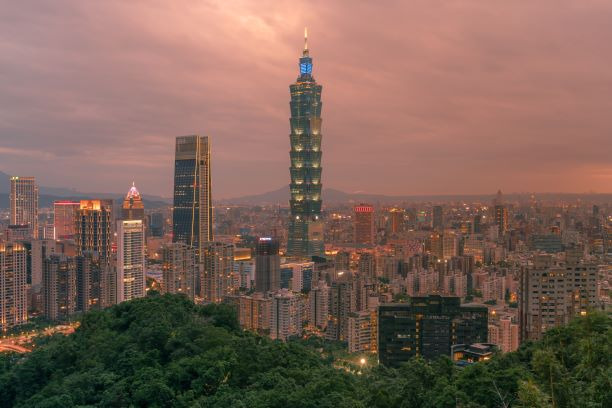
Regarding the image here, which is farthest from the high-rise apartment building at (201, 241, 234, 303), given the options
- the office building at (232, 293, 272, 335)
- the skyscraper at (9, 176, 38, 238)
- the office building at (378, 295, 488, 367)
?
the skyscraper at (9, 176, 38, 238)

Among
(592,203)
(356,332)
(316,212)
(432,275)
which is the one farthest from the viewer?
(316,212)

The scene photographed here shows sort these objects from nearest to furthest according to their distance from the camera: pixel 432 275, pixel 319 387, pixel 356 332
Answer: pixel 319 387
pixel 356 332
pixel 432 275

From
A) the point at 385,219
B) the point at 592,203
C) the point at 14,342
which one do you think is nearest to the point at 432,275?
the point at 592,203

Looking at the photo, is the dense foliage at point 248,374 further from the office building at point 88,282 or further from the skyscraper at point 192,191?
the skyscraper at point 192,191

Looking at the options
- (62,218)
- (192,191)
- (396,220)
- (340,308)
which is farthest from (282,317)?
(62,218)

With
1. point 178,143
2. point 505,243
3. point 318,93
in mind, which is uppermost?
point 318,93

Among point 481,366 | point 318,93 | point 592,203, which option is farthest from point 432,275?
point 318,93

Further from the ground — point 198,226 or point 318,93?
point 318,93

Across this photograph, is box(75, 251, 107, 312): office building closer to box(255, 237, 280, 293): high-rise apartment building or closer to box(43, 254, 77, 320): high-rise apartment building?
box(43, 254, 77, 320): high-rise apartment building

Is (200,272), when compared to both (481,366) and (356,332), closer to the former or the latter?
(356,332)

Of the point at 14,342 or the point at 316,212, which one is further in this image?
the point at 316,212
